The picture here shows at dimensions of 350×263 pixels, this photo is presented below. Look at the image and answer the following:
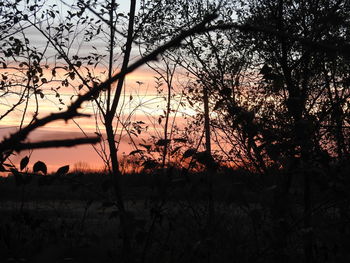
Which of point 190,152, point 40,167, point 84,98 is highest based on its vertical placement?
point 190,152

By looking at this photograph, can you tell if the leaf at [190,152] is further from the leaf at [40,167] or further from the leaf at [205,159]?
the leaf at [40,167]

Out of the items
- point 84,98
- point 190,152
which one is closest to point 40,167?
point 190,152

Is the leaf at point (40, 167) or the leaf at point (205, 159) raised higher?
the leaf at point (205, 159)

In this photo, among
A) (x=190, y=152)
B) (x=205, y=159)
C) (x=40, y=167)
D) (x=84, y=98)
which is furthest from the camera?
(x=190, y=152)

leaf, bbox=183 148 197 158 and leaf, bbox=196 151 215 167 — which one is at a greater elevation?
leaf, bbox=183 148 197 158

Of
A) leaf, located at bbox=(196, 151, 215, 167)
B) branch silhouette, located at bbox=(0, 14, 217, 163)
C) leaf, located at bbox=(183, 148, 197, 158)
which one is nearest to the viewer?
branch silhouette, located at bbox=(0, 14, 217, 163)

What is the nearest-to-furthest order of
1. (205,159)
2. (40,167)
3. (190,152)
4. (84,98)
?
(84,98), (40,167), (205,159), (190,152)

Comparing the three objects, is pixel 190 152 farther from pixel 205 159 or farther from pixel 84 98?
pixel 84 98

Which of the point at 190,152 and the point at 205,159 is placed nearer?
the point at 205,159

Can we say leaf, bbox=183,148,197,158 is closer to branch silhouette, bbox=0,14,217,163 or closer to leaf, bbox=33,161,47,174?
leaf, bbox=33,161,47,174

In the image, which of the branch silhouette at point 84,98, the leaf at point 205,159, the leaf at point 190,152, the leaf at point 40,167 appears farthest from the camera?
the leaf at point 190,152

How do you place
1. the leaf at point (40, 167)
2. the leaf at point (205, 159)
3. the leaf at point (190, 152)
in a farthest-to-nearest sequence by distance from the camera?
the leaf at point (190, 152)
the leaf at point (205, 159)
the leaf at point (40, 167)

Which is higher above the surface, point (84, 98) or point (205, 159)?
point (205, 159)

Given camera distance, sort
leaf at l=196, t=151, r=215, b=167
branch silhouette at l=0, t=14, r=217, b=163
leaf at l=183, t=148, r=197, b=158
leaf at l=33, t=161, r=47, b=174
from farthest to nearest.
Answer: leaf at l=183, t=148, r=197, b=158, leaf at l=196, t=151, r=215, b=167, leaf at l=33, t=161, r=47, b=174, branch silhouette at l=0, t=14, r=217, b=163
